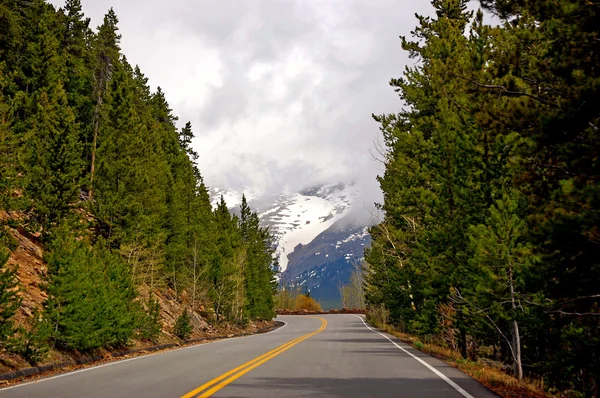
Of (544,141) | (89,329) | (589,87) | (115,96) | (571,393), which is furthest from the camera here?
(115,96)

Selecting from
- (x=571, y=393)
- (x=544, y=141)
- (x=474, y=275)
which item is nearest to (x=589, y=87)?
(x=544, y=141)

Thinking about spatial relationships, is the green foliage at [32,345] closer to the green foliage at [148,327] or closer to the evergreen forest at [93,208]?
the evergreen forest at [93,208]

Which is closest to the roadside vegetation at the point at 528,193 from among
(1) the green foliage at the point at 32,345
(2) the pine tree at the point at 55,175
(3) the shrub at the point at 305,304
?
(1) the green foliage at the point at 32,345

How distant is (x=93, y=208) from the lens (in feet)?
97.1

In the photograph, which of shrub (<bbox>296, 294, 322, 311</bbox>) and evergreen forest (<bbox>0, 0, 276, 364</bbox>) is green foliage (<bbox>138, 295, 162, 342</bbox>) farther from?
shrub (<bbox>296, 294, 322, 311</bbox>)

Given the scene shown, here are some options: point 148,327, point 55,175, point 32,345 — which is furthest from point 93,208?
point 32,345

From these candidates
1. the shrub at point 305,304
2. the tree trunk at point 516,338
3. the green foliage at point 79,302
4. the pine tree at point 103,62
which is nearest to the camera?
the tree trunk at point 516,338

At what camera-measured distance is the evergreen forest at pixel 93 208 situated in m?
14.8

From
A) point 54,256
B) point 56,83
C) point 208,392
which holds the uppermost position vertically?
point 56,83

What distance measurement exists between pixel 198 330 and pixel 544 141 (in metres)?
33.5

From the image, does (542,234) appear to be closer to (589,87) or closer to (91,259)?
(589,87)

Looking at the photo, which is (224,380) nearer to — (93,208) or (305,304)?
(93,208)

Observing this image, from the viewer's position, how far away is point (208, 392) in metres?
8.44

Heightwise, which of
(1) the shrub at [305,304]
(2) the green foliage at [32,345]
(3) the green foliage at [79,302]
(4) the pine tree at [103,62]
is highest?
(4) the pine tree at [103,62]
